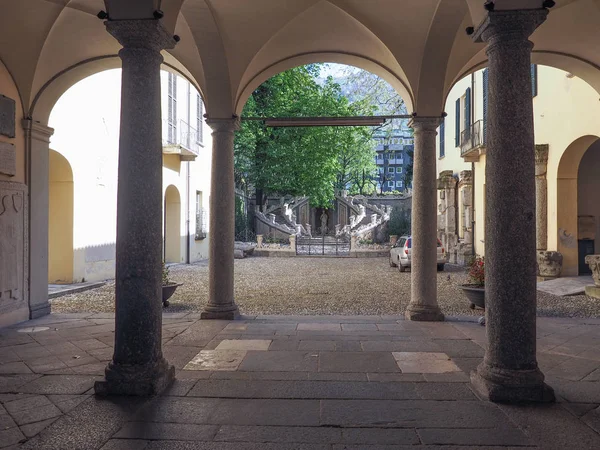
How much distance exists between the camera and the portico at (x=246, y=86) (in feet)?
Result: 12.6

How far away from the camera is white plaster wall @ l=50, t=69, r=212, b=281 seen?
11141 millimetres

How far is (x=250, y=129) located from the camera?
25.4m

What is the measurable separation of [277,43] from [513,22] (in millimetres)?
4411

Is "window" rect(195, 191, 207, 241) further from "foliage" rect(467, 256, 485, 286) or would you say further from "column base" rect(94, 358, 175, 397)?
"column base" rect(94, 358, 175, 397)

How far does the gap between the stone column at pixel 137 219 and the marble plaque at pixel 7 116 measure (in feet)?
12.5

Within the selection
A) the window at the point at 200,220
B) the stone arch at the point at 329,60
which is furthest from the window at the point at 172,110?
the stone arch at the point at 329,60

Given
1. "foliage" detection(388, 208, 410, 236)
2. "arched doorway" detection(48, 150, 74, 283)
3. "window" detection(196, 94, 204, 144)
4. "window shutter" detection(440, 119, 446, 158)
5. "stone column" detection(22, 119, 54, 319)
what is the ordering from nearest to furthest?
"stone column" detection(22, 119, 54, 319), "arched doorway" detection(48, 150, 74, 283), "window" detection(196, 94, 204, 144), "window shutter" detection(440, 119, 446, 158), "foliage" detection(388, 208, 410, 236)

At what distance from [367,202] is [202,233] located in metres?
18.3

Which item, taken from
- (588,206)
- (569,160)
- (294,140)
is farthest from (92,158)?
(294,140)

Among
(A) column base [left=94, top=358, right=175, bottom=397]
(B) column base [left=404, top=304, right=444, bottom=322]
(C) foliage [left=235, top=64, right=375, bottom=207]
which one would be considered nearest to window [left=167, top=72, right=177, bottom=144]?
(C) foliage [left=235, top=64, right=375, bottom=207]

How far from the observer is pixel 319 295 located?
10742 millimetres

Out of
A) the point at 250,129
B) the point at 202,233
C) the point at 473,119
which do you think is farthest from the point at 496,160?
the point at 250,129

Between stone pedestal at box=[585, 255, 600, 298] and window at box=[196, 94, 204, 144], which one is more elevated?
window at box=[196, 94, 204, 144]

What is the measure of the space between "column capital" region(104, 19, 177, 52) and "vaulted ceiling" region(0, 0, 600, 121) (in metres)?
2.59
